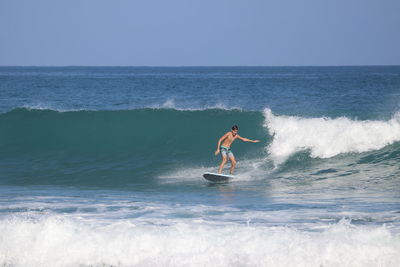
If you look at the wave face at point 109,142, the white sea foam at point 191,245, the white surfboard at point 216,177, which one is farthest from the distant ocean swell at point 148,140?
the white sea foam at point 191,245

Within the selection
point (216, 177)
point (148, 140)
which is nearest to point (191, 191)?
point (216, 177)

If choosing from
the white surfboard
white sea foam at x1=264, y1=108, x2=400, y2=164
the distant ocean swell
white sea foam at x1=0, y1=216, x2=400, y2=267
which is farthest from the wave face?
white sea foam at x1=0, y1=216, x2=400, y2=267

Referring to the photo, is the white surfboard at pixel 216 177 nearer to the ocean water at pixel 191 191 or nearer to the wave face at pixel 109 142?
the ocean water at pixel 191 191

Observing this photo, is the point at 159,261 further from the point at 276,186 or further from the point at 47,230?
the point at 276,186

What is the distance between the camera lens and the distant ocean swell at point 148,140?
15102mm

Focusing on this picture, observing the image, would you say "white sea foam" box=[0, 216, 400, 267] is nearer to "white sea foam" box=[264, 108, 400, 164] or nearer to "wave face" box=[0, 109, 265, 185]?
"wave face" box=[0, 109, 265, 185]

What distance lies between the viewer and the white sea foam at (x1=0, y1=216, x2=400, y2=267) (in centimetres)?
693

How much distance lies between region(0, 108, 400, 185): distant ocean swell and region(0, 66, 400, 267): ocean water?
53mm

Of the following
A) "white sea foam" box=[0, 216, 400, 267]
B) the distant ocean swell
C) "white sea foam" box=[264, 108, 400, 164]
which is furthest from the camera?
"white sea foam" box=[264, 108, 400, 164]

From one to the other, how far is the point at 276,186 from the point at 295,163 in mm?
2702

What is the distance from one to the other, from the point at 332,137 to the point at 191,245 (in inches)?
375

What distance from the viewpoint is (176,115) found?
20688 mm

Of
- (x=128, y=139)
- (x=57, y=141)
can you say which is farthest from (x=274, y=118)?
(x=57, y=141)

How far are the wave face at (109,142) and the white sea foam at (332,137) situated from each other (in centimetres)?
95
